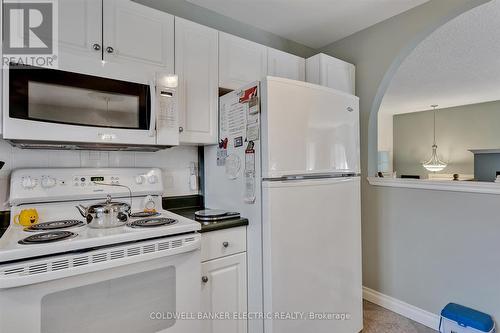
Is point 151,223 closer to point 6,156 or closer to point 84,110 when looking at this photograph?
point 84,110

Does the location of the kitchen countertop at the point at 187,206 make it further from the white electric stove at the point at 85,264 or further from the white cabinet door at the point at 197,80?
the white cabinet door at the point at 197,80

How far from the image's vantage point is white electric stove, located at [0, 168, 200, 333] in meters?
0.95

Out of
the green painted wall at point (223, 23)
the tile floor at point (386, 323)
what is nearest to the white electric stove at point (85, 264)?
the green painted wall at point (223, 23)

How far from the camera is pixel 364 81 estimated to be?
2373 mm

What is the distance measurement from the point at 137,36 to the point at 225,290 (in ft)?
4.95

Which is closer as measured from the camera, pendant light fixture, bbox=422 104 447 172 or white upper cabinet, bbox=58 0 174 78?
white upper cabinet, bbox=58 0 174 78

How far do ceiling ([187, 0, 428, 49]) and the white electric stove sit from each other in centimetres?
160

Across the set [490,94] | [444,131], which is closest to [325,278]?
[490,94]

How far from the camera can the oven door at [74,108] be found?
114 cm

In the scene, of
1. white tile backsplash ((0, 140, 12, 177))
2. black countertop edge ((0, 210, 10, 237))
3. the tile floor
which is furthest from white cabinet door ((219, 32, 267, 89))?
the tile floor

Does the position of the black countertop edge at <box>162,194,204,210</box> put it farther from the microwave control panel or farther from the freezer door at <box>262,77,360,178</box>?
the freezer door at <box>262,77,360,178</box>

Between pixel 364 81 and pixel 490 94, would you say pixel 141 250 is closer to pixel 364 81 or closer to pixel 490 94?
pixel 364 81

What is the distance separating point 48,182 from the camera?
1.44 meters

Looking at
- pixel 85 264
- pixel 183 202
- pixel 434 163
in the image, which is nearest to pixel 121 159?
pixel 183 202
